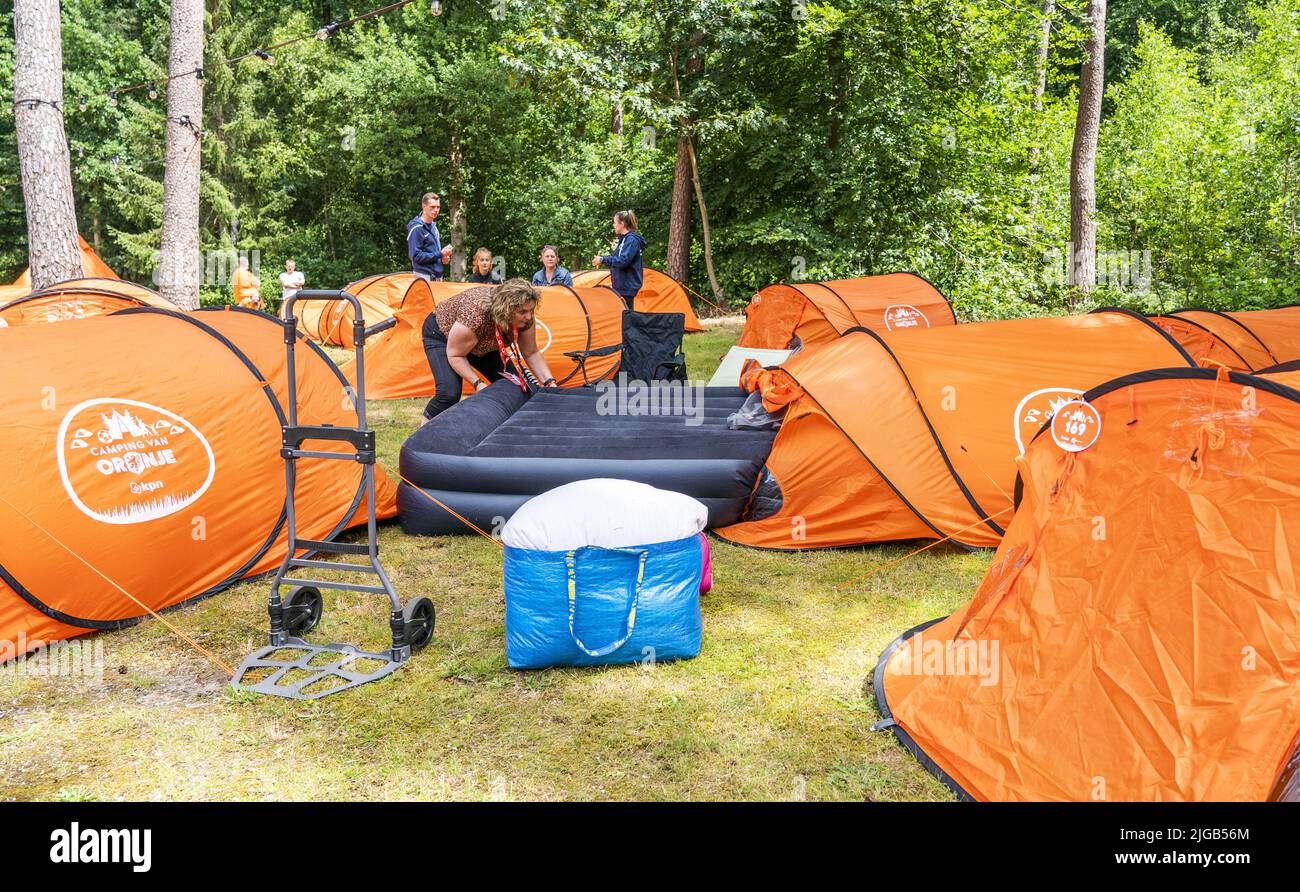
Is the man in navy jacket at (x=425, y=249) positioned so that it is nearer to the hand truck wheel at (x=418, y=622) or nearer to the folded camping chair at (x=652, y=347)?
the folded camping chair at (x=652, y=347)

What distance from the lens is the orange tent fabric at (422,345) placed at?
888 centimetres

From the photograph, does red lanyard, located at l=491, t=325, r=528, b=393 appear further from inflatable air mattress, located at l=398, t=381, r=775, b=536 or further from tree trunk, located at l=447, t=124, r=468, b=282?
tree trunk, located at l=447, t=124, r=468, b=282

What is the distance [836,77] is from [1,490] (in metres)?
13.5

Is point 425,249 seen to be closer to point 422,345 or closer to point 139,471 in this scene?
point 422,345

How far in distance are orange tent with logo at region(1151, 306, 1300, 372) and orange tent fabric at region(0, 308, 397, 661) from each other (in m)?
5.79

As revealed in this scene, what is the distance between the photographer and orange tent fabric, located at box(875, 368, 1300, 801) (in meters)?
2.11

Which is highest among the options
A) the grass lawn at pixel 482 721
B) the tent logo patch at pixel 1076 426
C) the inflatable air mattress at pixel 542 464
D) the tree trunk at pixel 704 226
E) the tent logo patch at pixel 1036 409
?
the tree trunk at pixel 704 226

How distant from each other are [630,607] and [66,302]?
6282 millimetres

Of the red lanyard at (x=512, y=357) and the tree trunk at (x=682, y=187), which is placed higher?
the tree trunk at (x=682, y=187)

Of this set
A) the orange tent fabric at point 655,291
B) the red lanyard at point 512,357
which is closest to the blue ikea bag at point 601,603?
the red lanyard at point 512,357

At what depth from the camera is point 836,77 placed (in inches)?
554

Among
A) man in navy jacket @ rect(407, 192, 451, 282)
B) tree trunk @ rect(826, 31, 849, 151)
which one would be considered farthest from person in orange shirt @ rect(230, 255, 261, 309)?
tree trunk @ rect(826, 31, 849, 151)

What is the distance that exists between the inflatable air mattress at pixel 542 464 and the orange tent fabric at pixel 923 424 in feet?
0.74
